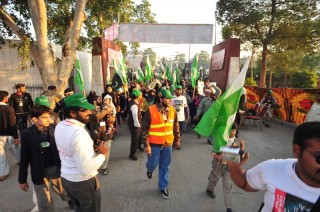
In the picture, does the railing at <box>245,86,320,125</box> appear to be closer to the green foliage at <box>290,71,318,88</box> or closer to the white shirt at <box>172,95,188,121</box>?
the white shirt at <box>172,95,188,121</box>

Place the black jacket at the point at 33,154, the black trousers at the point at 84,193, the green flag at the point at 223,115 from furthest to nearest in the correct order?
the black jacket at the point at 33,154 → the green flag at the point at 223,115 → the black trousers at the point at 84,193

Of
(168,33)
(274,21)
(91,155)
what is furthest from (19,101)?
(274,21)

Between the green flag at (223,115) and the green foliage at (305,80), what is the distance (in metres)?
23.1

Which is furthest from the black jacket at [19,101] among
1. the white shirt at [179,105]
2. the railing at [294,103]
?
the railing at [294,103]

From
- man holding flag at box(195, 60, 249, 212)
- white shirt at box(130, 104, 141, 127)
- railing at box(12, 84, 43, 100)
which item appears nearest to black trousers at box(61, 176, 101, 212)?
A: man holding flag at box(195, 60, 249, 212)

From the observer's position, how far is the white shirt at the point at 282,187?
1461mm

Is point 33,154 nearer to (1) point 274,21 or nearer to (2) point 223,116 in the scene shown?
(2) point 223,116

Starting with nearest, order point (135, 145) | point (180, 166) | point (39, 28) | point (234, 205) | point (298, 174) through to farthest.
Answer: point (298, 174) < point (234, 205) < point (180, 166) < point (135, 145) < point (39, 28)

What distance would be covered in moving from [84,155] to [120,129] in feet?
23.5

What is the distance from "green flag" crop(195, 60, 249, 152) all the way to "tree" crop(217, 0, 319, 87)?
1698 centimetres

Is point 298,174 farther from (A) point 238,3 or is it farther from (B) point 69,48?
(A) point 238,3

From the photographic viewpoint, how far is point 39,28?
24.1ft

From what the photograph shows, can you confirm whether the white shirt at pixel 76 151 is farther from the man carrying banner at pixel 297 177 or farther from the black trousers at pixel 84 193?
the man carrying banner at pixel 297 177

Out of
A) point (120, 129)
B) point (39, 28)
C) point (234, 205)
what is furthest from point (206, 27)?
point (234, 205)
